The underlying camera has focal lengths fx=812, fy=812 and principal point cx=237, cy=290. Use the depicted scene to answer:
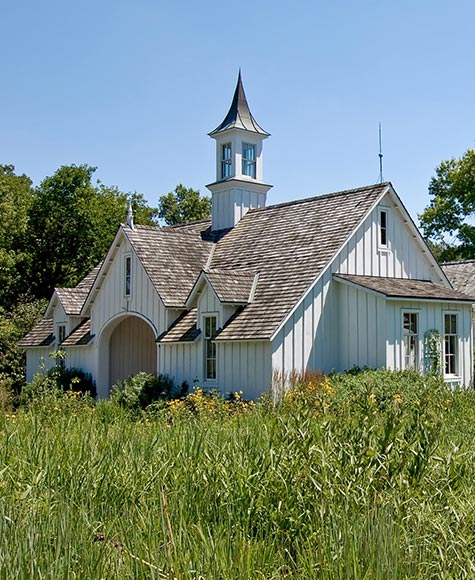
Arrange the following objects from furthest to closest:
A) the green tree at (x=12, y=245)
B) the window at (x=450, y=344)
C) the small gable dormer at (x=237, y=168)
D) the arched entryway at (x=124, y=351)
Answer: the green tree at (x=12, y=245) < the small gable dormer at (x=237, y=168) < the arched entryway at (x=124, y=351) < the window at (x=450, y=344)

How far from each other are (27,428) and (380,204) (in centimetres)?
1744

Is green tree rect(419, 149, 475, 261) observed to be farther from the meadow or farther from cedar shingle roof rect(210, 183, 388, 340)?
the meadow

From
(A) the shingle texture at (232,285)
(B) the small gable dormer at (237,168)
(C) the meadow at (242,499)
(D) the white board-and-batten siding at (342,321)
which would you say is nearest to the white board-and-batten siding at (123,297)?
(A) the shingle texture at (232,285)

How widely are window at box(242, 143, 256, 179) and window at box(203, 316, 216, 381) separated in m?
8.23

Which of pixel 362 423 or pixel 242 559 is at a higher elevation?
pixel 362 423

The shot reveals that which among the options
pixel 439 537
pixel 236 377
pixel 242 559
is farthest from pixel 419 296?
pixel 242 559

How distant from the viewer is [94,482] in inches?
278

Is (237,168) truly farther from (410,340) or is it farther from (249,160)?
(410,340)

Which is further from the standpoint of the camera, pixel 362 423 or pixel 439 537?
pixel 362 423

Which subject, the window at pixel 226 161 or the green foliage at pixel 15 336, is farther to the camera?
the green foliage at pixel 15 336

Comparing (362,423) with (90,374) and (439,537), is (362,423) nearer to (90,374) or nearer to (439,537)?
(439,537)

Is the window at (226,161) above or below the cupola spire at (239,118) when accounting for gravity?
below

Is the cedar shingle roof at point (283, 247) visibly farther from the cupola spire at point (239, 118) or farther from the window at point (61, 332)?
the window at point (61, 332)

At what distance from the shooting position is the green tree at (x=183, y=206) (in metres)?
61.7
